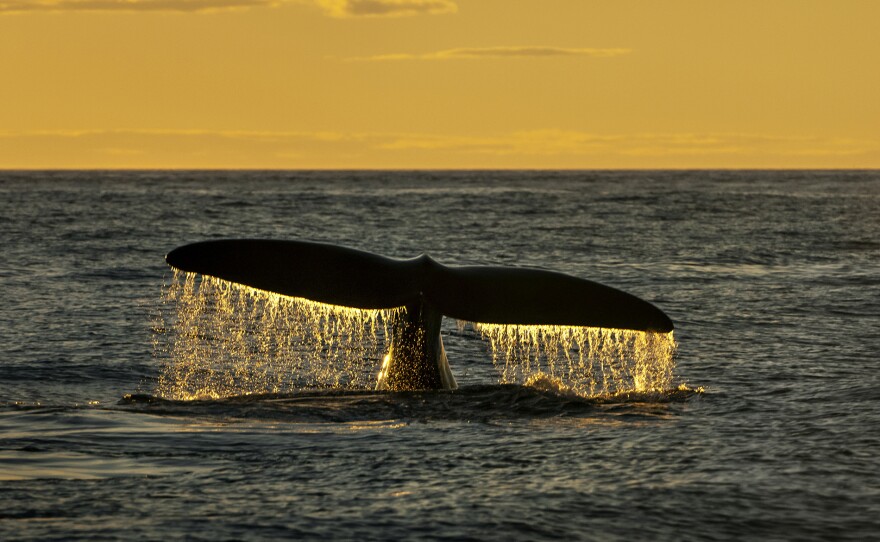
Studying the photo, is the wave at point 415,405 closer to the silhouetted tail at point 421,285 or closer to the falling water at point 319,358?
the falling water at point 319,358

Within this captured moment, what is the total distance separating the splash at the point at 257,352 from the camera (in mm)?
13516

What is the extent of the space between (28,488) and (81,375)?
5.91 metres

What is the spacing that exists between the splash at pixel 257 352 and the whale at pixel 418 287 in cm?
13

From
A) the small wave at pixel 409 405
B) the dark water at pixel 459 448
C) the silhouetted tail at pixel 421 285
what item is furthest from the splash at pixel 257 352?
the small wave at pixel 409 405

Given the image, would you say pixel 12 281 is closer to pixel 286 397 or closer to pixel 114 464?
pixel 286 397

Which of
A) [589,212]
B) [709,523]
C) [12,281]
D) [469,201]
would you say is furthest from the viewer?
[469,201]

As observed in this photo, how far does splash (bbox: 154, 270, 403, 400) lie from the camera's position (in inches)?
532

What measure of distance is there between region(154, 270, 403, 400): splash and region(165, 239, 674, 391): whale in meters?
0.13

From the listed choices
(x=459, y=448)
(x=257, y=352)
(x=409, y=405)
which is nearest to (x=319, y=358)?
(x=257, y=352)

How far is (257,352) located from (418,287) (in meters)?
6.41

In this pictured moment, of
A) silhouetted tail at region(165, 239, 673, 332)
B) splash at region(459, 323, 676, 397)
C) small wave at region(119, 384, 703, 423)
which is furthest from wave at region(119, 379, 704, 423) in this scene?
silhouetted tail at region(165, 239, 673, 332)

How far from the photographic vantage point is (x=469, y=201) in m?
83.3

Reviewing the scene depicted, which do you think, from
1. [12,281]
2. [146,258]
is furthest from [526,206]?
[12,281]

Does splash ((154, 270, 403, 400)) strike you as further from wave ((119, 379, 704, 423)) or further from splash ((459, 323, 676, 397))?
splash ((459, 323, 676, 397))
